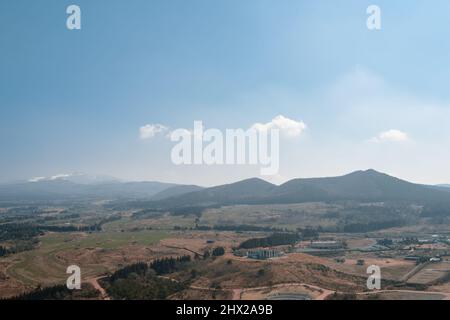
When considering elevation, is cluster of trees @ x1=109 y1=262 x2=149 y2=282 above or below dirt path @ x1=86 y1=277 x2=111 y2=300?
above

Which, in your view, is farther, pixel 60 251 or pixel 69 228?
pixel 69 228

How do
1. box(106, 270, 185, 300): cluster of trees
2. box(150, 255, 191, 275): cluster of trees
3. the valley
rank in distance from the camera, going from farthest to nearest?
box(150, 255, 191, 275): cluster of trees < the valley < box(106, 270, 185, 300): cluster of trees

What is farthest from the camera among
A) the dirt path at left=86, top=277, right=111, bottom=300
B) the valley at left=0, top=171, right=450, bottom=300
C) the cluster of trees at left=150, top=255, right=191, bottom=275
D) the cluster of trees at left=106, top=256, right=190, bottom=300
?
the cluster of trees at left=150, top=255, right=191, bottom=275

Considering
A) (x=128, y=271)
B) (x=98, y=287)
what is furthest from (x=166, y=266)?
(x=98, y=287)

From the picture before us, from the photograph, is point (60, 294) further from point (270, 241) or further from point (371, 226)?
point (371, 226)

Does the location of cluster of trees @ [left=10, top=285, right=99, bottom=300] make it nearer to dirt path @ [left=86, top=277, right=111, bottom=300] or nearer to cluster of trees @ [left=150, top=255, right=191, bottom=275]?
dirt path @ [left=86, top=277, right=111, bottom=300]

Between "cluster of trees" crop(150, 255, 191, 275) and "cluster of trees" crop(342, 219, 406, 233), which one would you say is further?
"cluster of trees" crop(342, 219, 406, 233)

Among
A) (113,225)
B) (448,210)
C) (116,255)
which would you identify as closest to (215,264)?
(116,255)

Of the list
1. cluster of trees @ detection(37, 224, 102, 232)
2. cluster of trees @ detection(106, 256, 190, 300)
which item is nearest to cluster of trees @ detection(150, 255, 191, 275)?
cluster of trees @ detection(106, 256, 190, 300)

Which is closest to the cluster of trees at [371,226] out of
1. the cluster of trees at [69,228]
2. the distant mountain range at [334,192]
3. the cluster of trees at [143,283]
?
the distant mountain range at [334,192]

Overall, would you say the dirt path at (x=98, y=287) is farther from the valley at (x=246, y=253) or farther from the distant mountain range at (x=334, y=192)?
the distant mountain range at (x=334, y=192)
